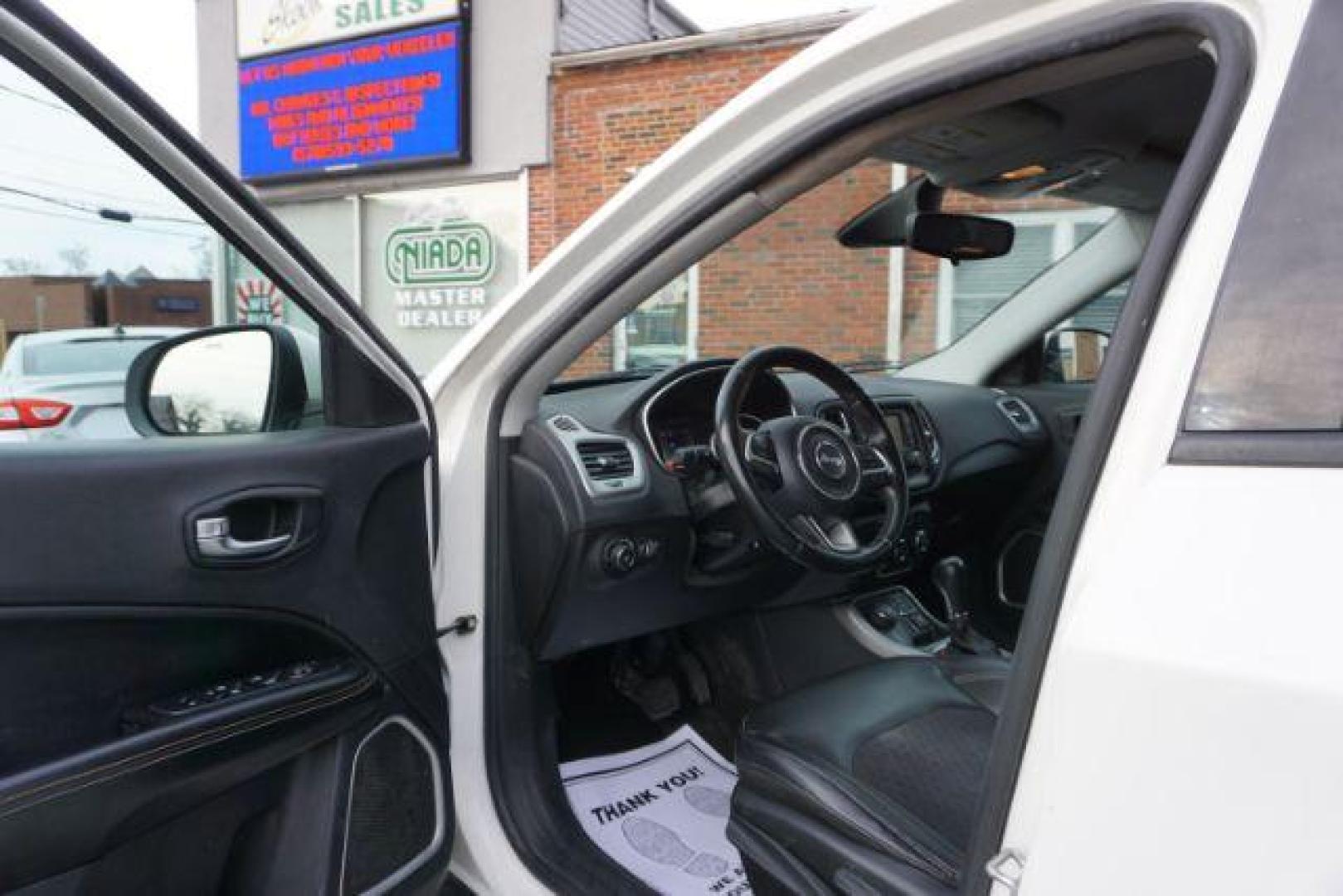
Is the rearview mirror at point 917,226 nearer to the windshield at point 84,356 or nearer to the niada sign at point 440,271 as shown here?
the windshield at point 84,356

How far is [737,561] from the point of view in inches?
90.9

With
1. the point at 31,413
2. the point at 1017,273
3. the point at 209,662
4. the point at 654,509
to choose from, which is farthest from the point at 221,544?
the point at 1017,273

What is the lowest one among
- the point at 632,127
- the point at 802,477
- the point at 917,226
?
the point at 802,477

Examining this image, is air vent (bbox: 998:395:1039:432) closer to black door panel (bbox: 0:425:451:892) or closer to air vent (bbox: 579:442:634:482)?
air vent (bbox: 579:442:634:482)

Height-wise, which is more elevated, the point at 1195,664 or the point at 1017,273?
the point at 1017,273

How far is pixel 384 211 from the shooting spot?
11445 mm

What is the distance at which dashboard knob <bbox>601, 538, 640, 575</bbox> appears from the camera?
2057 mm

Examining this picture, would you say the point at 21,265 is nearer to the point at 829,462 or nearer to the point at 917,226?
the point at 829,462

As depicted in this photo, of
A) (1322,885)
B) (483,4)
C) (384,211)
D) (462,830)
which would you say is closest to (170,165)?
(462,830)

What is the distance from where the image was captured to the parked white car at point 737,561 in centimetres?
84

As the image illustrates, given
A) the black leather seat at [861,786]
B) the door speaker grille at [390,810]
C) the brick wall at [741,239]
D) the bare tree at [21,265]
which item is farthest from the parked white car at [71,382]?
the brick wall at [741,239]

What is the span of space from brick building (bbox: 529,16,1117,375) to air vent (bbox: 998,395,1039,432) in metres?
4.25

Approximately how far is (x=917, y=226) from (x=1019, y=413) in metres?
1.29

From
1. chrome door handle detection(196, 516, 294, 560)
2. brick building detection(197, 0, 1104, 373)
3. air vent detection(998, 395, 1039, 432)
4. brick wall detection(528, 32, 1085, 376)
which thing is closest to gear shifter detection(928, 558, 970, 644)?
air vent detection(998, 395, 1039, 432)
